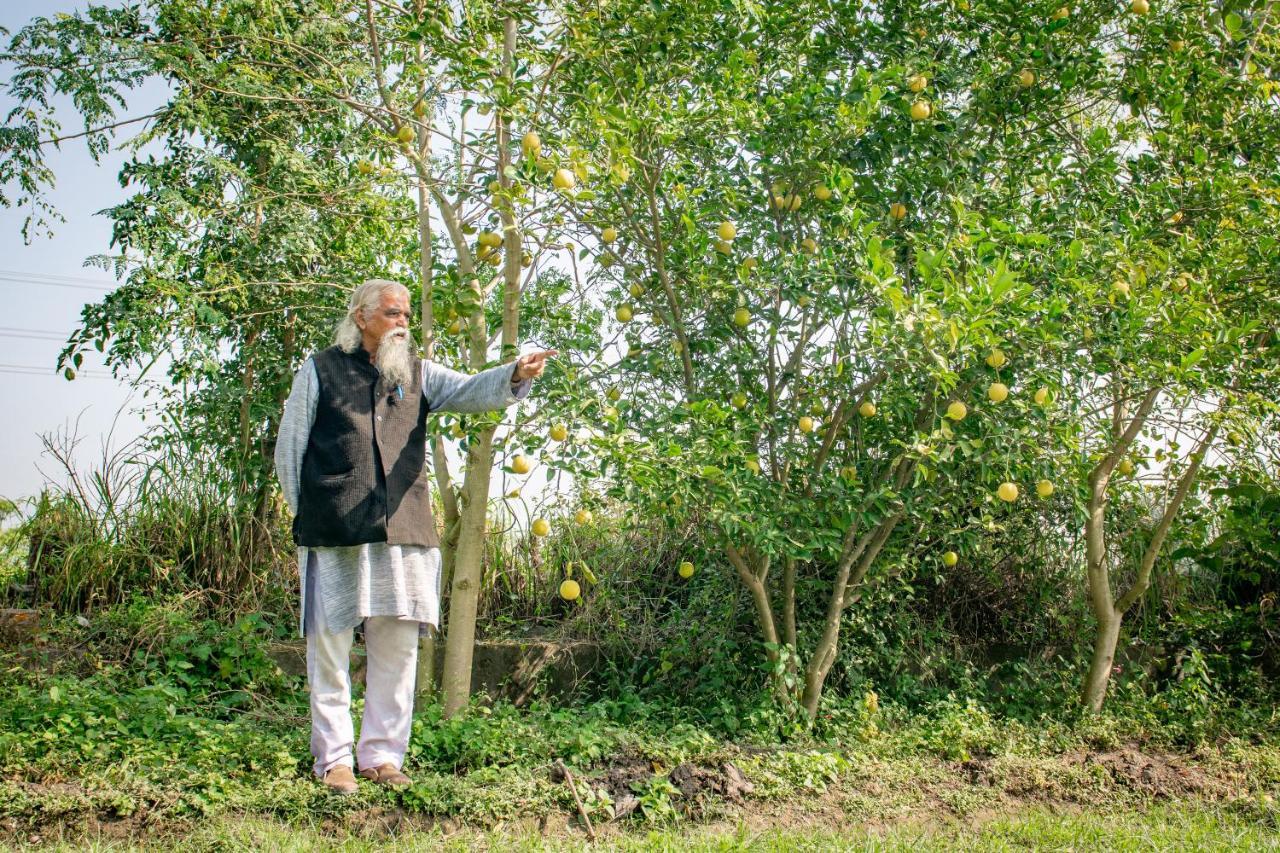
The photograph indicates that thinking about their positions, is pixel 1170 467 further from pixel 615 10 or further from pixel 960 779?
pixel 615 10

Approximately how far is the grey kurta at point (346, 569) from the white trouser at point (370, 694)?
0.07m

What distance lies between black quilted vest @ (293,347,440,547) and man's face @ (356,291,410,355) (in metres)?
0.06

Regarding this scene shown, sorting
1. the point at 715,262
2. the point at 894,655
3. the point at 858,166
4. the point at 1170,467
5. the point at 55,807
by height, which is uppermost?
the point at 858,166

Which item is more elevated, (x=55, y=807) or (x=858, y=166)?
(x=858, y=166)

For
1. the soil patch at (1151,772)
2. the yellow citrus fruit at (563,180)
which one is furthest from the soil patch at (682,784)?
the yellow citrus fruit at (563,180)

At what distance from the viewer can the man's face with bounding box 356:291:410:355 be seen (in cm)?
357

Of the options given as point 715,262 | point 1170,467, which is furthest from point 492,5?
point 1170,467

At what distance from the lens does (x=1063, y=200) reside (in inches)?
182

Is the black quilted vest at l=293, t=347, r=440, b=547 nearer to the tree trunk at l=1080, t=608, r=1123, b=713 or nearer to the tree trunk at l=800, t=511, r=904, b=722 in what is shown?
the tree trunk at l=800, t=511, r=904, b=722

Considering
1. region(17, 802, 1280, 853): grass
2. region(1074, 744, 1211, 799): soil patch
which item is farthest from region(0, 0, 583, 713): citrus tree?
→ region(1074, 744, 1211, 799): soil patch

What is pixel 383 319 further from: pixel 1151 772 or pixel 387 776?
pixel 1151 772

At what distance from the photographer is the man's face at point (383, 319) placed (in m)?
3.57

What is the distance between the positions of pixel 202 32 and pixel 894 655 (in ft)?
15.8

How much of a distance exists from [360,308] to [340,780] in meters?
1.66
